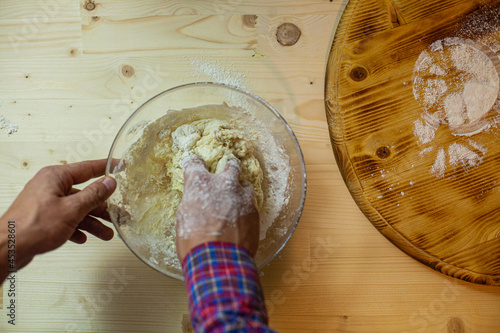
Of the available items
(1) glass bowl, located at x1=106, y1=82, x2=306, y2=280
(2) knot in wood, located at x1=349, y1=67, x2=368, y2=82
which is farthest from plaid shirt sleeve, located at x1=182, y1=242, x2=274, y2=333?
(2) knot in wood, located at x1=349, y1=67, x2=368, y2=82

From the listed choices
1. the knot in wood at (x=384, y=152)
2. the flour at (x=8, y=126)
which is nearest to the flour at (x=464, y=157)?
the knot in wood at (x=384, y=152)

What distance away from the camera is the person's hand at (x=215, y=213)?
714mm

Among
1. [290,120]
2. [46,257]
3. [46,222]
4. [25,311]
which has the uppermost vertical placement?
[290,120]

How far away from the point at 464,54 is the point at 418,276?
0.64 meters

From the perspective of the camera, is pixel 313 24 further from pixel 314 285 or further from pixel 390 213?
pixel 314 285

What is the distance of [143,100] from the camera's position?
1017 mm

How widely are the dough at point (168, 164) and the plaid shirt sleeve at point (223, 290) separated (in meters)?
0.23

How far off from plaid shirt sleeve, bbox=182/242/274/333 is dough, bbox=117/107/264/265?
0.23 meters

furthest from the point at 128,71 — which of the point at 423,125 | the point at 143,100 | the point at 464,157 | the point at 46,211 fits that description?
the point at 464,157

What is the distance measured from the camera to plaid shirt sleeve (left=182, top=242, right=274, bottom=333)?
2.00 ft

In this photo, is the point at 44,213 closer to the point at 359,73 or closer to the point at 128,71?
the point at 128,71

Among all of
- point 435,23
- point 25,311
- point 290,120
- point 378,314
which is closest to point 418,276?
point 378,314

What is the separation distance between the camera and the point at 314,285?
98 cm

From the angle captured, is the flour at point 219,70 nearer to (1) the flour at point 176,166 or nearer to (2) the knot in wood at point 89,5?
(1) the flour at point 176,166
